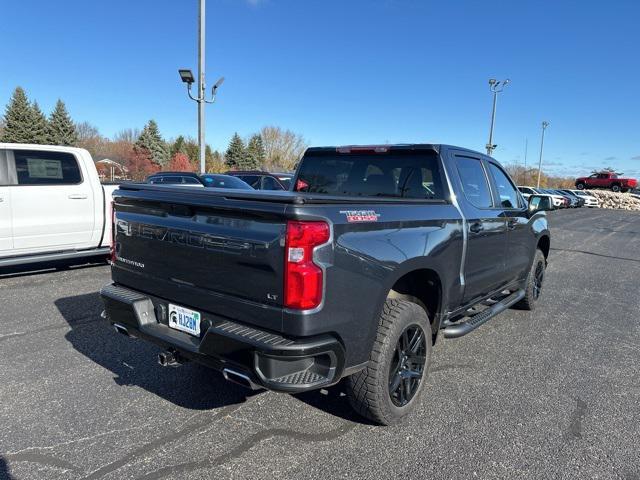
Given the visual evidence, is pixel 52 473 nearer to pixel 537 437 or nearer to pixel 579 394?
pixel 537 437

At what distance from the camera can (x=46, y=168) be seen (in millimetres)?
6707

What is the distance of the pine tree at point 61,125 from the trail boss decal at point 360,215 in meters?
63.5

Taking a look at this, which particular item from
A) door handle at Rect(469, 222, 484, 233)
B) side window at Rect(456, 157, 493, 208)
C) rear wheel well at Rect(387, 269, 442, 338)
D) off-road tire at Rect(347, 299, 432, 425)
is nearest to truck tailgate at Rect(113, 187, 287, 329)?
off-road tire at Rect(347, 299, 432, 425)

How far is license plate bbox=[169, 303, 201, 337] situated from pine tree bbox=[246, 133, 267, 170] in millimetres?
72325

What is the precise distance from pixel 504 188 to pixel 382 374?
3.04m

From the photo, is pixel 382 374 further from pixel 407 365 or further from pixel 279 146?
pixel 279 146

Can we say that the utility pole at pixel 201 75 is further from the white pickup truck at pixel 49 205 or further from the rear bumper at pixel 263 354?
the rear bumper at pixel 263 354

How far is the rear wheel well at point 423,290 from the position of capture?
11.3 feet

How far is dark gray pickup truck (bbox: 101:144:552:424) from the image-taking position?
242 centimetres

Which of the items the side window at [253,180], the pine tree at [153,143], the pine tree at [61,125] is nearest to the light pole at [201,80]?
the side window at [253,180]

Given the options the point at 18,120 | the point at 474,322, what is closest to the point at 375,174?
the point at 474,322

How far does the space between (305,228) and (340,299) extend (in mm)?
453

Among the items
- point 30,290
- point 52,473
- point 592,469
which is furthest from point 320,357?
point 30,290

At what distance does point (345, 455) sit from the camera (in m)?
2.78
